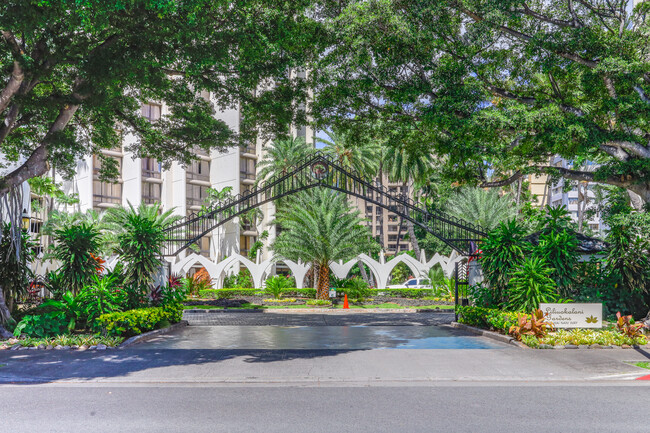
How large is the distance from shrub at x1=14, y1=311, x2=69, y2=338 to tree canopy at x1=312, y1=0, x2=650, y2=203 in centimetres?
1024

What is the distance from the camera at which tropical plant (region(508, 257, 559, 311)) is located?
51.6 ft

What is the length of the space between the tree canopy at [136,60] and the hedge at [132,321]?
15.6 ft

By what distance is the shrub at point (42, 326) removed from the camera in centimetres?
1434

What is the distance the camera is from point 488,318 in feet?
56.0

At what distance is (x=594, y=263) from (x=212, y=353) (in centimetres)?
1153

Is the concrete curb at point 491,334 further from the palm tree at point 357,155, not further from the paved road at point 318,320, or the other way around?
the palm tree at point 357,155

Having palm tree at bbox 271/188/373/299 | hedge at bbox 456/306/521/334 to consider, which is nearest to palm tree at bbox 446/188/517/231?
palm tree at bbox 271/188/373/299

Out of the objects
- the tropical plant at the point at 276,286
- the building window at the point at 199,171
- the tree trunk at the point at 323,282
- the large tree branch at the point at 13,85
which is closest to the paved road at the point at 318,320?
the tree trunk at the point at 323,282

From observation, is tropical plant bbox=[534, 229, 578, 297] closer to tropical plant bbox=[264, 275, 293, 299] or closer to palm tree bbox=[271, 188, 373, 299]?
palm tree bbox=[271, 188, 373, 299]

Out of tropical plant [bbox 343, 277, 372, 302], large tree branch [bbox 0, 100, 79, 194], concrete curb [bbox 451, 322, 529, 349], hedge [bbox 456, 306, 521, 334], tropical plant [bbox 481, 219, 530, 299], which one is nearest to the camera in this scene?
concrete curb [bbox 451, 322, 529, 349]

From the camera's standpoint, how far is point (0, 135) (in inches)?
623

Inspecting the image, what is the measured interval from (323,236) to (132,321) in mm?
19717

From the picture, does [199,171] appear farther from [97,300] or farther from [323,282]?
[97,300]

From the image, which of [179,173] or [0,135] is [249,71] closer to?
[0,135]
